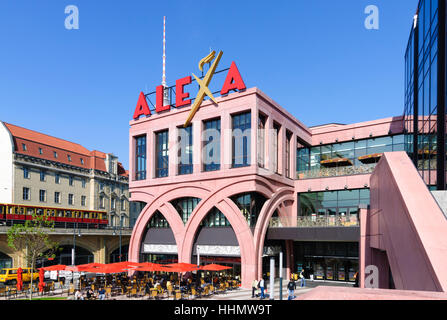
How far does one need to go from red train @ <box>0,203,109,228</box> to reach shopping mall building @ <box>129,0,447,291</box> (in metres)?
13.3

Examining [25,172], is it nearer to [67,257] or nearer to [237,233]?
[67,257]

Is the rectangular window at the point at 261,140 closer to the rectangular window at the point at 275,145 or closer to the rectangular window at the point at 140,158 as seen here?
the rectangular window at the point at 275,145

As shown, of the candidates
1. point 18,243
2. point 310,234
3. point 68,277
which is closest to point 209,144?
point 310,234

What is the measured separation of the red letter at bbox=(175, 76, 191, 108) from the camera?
4054 centimetres

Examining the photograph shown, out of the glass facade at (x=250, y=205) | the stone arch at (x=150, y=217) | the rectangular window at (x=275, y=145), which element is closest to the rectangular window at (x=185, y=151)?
the stone arch at (x=150, y=217)

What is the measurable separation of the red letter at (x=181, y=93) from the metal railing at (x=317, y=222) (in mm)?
15143

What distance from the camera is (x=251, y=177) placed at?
34.1 metres

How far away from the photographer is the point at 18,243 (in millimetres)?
45312

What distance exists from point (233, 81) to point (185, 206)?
13774mm

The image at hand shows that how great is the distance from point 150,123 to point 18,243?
21.0 metres

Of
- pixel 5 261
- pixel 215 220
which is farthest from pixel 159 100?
pixel 5 261

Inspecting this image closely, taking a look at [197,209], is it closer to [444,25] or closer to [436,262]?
[444,25]

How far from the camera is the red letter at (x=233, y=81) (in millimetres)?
36219

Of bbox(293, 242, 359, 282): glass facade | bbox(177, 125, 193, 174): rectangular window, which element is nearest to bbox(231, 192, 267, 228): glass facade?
bbox(177, 125, 193, 174): rectangular window
